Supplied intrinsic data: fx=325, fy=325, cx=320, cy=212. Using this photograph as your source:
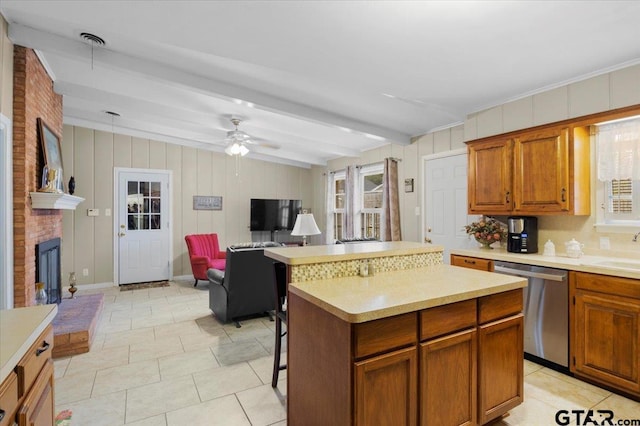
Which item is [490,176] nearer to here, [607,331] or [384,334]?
[607,331]

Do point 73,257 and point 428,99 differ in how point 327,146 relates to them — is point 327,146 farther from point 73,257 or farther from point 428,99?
point 73,257

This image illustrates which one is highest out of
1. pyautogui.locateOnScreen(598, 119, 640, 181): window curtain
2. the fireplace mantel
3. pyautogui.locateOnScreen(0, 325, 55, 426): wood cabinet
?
pyautogui.locateOnScreen(598, 119, 640, 181): window curtain

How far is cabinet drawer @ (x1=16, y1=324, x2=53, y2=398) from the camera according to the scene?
1136 millimetres

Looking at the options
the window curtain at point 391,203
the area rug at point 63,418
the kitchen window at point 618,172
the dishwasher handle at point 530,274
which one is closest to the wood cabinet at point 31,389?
the area rug at point 63,418

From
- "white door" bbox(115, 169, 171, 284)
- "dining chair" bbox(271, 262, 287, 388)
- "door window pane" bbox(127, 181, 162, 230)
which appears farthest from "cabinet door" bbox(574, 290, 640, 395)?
"door window pane" bbox(127, 181, 162, 230)

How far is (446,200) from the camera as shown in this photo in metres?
4.41

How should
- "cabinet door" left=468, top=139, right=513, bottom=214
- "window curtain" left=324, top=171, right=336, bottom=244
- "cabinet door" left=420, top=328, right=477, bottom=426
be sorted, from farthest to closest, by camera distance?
"window curtain" left=324, top=171, right=336, bottom=244 < "cabinet door" left=468, top=139, right=513, bottom=214 < "cabinet door" left=420, top=328, right=477, bottom=426

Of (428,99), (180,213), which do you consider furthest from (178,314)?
(428,99)

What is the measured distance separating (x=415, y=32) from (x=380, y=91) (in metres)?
1.06

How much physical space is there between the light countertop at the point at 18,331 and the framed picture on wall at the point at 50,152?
2563mm

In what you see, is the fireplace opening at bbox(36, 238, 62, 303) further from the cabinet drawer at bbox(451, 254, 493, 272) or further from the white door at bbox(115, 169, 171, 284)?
the cabinet drawer at bbox(451, 254, 493, 272)

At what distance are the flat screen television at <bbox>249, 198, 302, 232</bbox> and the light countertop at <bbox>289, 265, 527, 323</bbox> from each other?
5123 mm

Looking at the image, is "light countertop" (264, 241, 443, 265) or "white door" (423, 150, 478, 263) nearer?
"light countertop" (264, 241, 443, 265)

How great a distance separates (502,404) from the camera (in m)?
1.97
